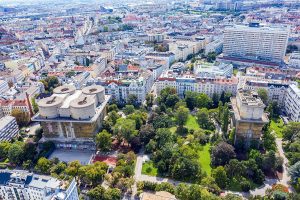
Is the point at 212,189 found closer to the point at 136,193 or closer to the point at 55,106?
the point at 136,193

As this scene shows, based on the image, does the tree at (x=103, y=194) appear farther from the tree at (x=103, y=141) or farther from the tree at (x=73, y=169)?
the tree at (x=103, y=141)

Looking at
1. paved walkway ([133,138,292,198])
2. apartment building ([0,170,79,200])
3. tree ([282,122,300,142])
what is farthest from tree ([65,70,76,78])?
tree ([282,122,300,142])

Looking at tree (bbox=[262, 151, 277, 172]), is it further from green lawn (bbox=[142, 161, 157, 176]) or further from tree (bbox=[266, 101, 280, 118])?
tree (bbox=[266, 101, 280, 118])

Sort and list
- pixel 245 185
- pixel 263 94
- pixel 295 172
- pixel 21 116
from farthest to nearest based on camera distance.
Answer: pixel 263 94 → pixel 21 116 → pixel 295 172 → pixel 245 185

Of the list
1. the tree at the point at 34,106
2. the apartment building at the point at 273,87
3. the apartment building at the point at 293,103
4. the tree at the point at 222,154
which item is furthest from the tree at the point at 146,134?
the apartment building at the point at 293,103

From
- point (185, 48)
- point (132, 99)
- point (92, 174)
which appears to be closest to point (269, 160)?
point (92, 174)

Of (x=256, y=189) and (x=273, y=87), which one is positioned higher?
(x=273, y=87)

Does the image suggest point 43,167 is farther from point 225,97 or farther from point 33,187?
→ point 225,97
